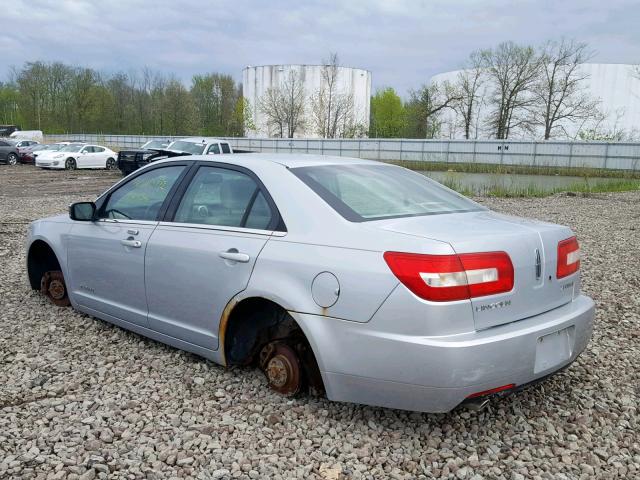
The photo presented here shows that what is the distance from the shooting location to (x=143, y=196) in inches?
166

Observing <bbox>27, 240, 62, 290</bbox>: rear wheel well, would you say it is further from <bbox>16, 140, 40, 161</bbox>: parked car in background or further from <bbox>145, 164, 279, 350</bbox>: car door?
<bbox>16, 140, 40, 161</bbox>: parked car in background

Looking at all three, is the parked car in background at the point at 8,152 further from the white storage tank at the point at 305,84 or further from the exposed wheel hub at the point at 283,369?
the white storage tank at the point at 305,84

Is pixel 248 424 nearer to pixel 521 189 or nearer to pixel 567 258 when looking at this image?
pixel 567 258

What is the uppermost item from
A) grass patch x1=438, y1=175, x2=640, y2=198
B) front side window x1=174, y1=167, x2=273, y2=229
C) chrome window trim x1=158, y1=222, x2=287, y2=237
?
front side window x1=174, y1=167, x2=273, y2=229

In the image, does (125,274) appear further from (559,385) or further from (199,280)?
(559,385)

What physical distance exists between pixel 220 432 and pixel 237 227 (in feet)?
3.85

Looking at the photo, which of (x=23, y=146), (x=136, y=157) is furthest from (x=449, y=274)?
(x=23, y=146)

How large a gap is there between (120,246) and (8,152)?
34.5 m

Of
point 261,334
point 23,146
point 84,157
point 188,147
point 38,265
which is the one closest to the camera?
point 261,334

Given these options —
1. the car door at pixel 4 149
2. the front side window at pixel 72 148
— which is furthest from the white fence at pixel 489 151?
the car door at pixel 4 149

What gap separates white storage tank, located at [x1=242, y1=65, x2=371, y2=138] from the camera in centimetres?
7219

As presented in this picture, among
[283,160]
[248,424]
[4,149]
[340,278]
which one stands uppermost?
[283,160]

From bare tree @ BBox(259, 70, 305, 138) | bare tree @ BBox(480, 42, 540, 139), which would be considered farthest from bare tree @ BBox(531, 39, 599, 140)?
bare tree @ BBox(259, 70, 305, 138)

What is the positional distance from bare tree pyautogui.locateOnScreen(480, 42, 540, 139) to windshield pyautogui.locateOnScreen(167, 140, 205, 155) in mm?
37882
